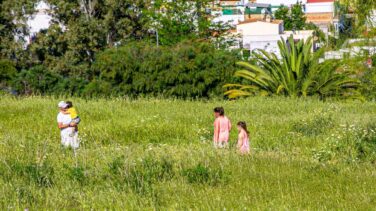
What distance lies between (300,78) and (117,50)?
747 centimetres

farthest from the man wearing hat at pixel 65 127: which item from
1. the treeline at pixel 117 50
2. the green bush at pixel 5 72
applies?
the green bush at pixel 5 72

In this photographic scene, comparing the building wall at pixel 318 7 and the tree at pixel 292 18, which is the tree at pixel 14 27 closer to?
the tree at pixel 292 18

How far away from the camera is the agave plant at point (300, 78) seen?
23.5 metres

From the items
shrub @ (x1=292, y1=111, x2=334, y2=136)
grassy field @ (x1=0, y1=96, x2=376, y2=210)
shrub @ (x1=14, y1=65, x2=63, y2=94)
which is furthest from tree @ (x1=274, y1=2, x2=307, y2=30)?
grassy field @ (x1=0, y1=96, x2=376, y2=210)

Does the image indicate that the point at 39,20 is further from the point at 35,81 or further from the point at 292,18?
the point at 292,18

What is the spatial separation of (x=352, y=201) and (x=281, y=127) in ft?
28.5

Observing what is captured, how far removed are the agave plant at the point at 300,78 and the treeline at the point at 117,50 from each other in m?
2.35

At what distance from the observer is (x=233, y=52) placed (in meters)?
27.5

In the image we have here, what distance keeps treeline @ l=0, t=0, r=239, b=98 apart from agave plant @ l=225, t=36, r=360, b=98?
2.35 metres

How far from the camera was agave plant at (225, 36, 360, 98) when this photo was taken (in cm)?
2350

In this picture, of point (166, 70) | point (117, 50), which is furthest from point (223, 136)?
point (117, 50)

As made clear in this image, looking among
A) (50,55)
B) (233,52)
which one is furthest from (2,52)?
(233,52)

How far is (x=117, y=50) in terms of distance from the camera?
27562 millimetres

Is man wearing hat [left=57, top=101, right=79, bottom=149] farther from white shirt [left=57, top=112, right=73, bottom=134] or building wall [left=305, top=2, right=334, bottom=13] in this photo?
building wall [left=305, top=2, right=334, bottom=13]
